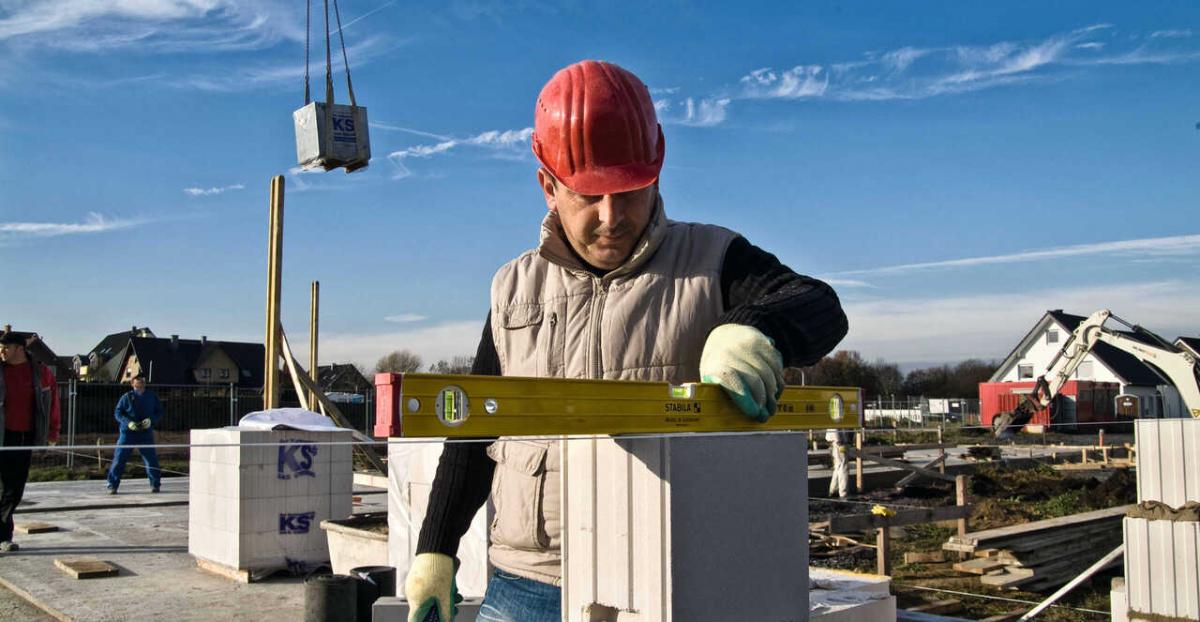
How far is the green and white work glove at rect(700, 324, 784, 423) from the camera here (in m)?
1.79

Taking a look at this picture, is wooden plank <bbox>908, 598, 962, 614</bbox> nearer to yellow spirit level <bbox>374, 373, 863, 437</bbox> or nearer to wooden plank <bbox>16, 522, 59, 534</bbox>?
yellow spirit level <bbox>374, 373, 863, 437</bbox>

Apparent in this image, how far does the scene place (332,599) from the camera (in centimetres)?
464

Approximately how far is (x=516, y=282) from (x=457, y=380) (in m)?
0.98

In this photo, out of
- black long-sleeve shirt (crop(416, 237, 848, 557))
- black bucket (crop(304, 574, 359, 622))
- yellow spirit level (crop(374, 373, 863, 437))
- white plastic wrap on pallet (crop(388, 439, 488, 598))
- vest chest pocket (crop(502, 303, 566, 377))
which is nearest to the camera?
yellow spirit level (crop(374, 373, 863, 437))

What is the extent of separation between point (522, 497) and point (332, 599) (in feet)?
9.50

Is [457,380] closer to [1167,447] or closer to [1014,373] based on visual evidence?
[1167,447]

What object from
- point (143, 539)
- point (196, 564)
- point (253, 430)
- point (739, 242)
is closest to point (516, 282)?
point (739, 242)

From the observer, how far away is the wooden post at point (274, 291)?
8.10 meters

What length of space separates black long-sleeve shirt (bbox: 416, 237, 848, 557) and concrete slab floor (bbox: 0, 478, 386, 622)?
3.56 metres

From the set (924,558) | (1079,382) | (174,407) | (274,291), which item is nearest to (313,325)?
(274,291)

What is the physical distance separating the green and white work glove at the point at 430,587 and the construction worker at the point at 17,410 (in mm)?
5878

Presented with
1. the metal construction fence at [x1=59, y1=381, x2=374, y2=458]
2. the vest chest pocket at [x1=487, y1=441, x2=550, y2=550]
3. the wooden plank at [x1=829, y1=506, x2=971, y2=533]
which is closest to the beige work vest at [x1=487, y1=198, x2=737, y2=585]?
the vest chest pocket at [x1=487, y1=441, x2=550, y2=550]

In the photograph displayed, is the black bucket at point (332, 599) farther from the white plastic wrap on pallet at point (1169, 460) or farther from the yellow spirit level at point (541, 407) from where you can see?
the white plastic wrap on pallet at point (1169, 460)

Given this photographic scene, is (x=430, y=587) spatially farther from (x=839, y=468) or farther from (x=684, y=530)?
(x=839, y=468)
